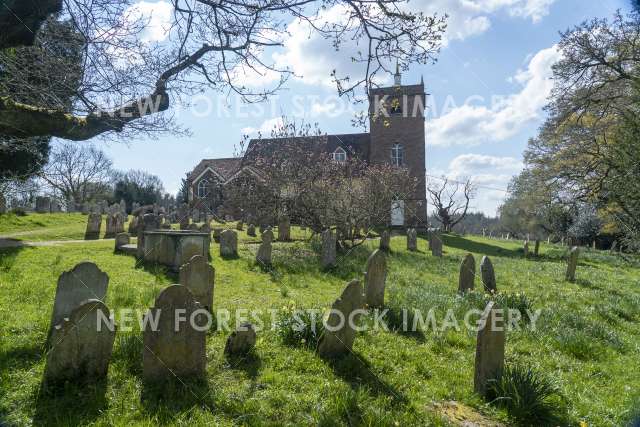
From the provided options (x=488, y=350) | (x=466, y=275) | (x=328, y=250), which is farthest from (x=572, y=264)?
(x=488, y=350)

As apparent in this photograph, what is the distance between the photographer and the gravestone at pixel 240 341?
489 centimetres

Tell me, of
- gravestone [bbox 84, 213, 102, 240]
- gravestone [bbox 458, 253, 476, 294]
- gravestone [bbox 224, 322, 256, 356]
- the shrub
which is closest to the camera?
the shrub

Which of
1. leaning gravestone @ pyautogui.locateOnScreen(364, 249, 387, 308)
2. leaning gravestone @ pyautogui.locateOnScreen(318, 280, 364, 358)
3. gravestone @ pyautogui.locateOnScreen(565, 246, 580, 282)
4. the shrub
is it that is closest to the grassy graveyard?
the shrub

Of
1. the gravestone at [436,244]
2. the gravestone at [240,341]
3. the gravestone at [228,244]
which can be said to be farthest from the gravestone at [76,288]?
the gravestone at [436,244]

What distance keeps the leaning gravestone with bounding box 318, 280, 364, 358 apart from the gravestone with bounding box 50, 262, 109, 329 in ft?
9.89

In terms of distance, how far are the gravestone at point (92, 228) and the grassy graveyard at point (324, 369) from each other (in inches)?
342

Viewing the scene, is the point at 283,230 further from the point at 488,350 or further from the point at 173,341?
the point at 488,350

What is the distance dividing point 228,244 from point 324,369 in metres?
9.63

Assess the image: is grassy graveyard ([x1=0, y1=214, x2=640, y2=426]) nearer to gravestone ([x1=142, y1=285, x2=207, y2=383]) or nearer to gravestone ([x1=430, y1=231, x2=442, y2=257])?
gravestone ([x1=142, y1=285, x2=207, y2=383])

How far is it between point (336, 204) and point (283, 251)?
3.03 metres

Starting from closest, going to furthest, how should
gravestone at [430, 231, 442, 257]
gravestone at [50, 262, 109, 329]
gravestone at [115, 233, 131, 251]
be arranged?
gravestone at [50, 262, 109, 329] < gravestone at [115, 233, 131, 251] < gravestone at [430, 231, 442, 257]

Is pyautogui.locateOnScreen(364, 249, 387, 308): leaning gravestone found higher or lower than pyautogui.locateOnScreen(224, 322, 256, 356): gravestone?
higher

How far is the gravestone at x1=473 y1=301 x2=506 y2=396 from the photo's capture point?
4426mm

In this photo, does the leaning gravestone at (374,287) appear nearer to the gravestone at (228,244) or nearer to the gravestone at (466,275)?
the gravestone at (466,275)
